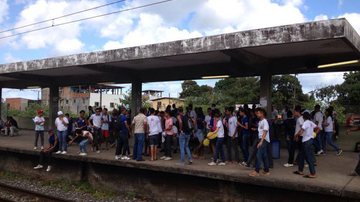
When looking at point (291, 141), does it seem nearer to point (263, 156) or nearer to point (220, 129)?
point (263, 156)

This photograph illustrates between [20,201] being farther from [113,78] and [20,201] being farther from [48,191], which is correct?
[113,78]

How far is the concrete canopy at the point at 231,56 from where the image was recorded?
A: 9.35m

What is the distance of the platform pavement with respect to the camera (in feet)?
A: 26.6

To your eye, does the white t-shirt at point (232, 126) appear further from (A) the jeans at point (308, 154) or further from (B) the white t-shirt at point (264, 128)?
(A) the jeans at point (308, 154)

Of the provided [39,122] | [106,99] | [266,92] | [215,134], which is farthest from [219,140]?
[106,99]

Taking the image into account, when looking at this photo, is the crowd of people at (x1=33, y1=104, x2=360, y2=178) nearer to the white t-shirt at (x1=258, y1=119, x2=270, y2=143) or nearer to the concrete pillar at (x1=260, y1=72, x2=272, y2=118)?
the white t-shirt at (x1=258, y1=119, x2=270, y2=143)

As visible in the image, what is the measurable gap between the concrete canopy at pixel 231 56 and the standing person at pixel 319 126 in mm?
1395

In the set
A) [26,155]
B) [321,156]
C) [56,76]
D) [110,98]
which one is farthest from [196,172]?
[110,98]

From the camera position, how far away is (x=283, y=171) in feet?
32.5

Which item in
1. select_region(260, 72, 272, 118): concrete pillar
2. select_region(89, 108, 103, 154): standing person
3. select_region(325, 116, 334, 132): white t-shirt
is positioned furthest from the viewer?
select_region(89, 108, 103, 154): standing person

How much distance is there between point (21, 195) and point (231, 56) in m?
7.29

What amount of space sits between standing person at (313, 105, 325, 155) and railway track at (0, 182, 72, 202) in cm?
767

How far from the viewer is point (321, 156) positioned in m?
12.6

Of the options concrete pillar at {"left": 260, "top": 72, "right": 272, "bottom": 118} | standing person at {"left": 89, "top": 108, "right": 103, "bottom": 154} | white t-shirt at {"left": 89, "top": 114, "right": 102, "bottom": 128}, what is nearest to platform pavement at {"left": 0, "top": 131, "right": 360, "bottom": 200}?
standing person at {"left": 89, "top": 108, "right": 103, "bottom": 154}
